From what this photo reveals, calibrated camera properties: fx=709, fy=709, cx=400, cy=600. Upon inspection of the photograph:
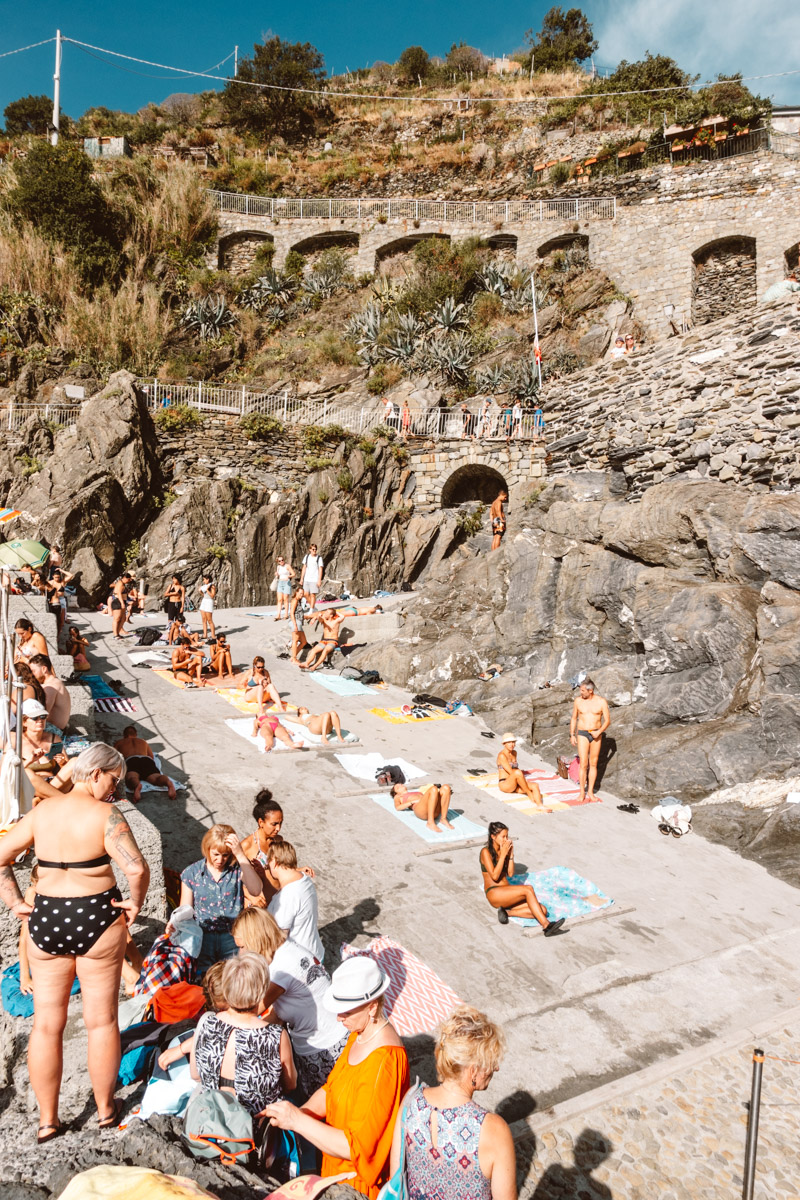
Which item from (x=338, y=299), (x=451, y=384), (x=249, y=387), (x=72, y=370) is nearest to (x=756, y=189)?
(x=451, y=384)

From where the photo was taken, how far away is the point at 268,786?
24.7 feet

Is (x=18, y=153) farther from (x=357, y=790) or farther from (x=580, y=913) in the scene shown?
(x=580, y=913)

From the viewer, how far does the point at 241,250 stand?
30.3 metres

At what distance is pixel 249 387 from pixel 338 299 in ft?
21.5

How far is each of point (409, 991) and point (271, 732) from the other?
4907 millimetres

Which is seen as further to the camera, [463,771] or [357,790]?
[463,771]

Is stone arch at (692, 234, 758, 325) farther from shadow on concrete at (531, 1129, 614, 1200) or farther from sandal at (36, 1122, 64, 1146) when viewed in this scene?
sandal at (36, 1122, 64, 1146)

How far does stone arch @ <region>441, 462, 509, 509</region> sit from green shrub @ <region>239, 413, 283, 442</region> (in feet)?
16.7

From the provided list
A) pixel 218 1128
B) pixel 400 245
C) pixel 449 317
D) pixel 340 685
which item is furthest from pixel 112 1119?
pixel 400 245

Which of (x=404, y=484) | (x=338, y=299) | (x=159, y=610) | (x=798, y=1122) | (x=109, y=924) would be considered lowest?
(x=798, y=1122)

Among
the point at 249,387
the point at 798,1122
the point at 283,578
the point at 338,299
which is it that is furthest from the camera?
the point at 338,299

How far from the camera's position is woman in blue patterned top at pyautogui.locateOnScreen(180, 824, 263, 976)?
12.8 feet

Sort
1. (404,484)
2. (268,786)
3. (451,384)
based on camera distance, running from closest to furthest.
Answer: (268,786)
(404,484)
(451,384)

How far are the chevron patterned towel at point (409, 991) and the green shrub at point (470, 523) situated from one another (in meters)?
16.4
